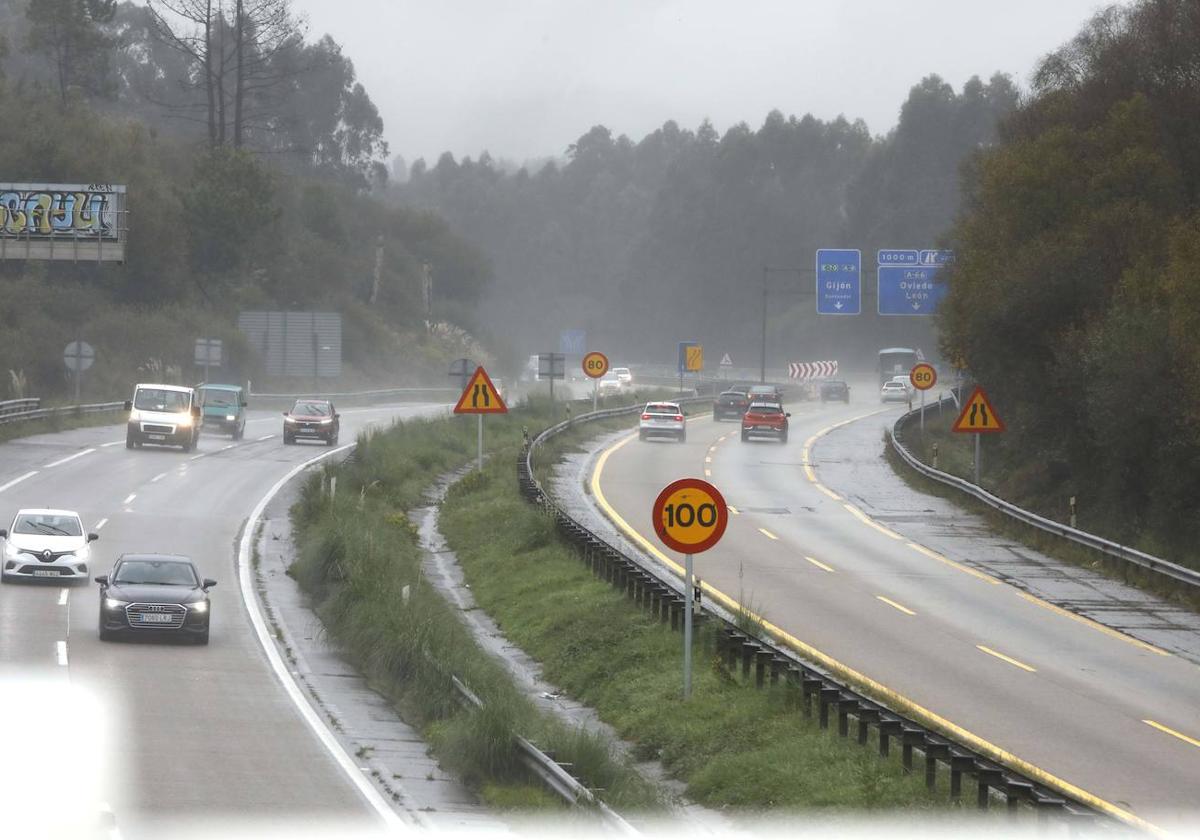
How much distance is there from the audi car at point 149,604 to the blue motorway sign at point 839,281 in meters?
52.0

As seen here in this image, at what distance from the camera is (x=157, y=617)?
995 inches

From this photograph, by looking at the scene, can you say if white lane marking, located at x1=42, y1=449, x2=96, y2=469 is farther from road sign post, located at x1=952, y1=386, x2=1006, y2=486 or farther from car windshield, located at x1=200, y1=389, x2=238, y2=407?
road sign post, located at x1=952, y1=386, x2=1006, y2=486

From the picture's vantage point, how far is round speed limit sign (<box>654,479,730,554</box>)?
1853cm

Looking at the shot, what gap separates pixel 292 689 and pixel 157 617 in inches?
140

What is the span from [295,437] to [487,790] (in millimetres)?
43925

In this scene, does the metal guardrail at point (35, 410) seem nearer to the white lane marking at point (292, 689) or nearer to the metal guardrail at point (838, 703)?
the white lane marking at point (292, 689)

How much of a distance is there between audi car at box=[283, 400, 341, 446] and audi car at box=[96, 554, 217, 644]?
109 ft

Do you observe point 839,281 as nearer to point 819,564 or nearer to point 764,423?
point 764,423

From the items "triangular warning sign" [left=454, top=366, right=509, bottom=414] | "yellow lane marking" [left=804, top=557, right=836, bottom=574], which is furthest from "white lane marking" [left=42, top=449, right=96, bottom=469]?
"yellow lane marking" [left=804, top=557, right=836, bottom=574]

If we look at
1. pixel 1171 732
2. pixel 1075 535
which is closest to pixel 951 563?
pixel 1075 535

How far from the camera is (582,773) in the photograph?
52.1ft

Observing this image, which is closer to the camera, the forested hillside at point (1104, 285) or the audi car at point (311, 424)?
the forested hillside at point (1104, 285)

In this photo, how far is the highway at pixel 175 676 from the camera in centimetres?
1570

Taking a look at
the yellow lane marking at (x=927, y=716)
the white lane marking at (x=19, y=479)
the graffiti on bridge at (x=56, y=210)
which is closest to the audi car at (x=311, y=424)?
the graffiti on bridge at (x=56, y=210)
